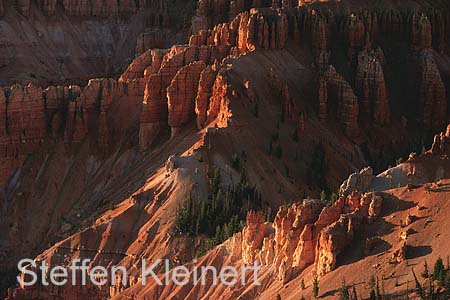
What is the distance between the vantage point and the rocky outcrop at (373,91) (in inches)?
3091

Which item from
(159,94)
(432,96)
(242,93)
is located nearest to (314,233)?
(242,93)

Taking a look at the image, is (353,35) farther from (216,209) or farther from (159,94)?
(216,209)

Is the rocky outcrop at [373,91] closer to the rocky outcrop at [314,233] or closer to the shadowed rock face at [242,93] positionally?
the shadowed rock face at [242,93]

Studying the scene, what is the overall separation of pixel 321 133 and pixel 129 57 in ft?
155

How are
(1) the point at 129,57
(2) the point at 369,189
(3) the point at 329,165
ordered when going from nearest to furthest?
1. (2) the point at 369,189
2. (3) the point at 329,165
3. (1) the point at 129,57

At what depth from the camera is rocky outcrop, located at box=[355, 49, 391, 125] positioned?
258ft

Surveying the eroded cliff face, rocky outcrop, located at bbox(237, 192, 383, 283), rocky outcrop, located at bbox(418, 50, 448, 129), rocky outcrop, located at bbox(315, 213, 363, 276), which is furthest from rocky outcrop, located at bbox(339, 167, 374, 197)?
the eroded cliff face

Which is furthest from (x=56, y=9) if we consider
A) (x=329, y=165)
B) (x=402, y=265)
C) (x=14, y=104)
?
(x=402, y=265)

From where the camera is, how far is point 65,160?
7388 centimetres

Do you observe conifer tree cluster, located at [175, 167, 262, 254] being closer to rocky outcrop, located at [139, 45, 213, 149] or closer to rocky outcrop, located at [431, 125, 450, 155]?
rocky outcrop, located at [139, 45, 213, 149]

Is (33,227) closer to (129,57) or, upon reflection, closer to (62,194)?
(62,194)

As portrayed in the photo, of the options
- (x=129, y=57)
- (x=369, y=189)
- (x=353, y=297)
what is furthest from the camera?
(x=129, y=57)

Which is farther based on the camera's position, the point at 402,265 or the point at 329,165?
the point at 329,165

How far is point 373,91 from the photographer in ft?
259
